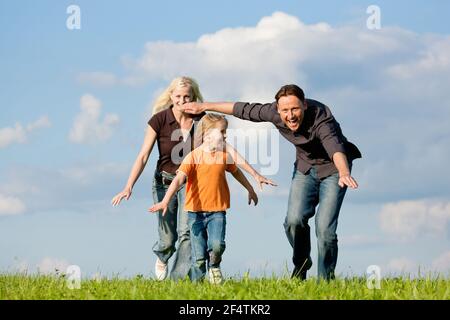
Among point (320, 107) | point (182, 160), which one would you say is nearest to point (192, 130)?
point (182, 160)

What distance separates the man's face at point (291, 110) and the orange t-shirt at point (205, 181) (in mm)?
1000

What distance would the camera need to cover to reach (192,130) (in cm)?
1049

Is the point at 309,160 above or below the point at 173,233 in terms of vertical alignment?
above

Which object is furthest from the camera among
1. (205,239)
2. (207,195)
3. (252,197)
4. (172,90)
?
(172,90)

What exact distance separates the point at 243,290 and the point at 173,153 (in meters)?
2.78

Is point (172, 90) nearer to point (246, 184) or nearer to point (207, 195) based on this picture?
point (246, 184)

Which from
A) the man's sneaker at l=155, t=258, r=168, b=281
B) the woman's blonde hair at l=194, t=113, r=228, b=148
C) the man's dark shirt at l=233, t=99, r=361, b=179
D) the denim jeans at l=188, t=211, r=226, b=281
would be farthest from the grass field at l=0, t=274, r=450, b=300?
the woman's blonde hair at l=194, t=113, r=228, b=148

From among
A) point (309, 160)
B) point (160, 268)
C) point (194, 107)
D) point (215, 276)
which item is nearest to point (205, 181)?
point (194, 107)

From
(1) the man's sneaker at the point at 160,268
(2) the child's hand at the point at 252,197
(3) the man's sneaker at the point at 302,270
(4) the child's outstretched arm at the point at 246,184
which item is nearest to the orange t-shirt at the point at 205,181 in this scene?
(4) the child's outstretched arm at the point at 246,184

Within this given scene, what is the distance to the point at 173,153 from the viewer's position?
35.1 feet

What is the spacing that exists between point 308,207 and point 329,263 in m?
0.81

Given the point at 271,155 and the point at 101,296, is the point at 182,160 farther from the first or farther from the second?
→ the point at 101,296
